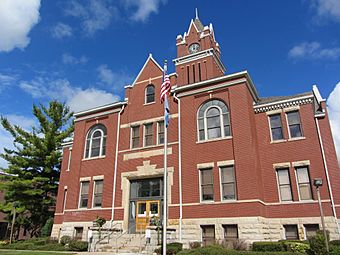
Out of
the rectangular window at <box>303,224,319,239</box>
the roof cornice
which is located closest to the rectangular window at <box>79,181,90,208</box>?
the roof cornice

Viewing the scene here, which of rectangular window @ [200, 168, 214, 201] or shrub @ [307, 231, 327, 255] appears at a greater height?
rectangular window @ [200, 168, 214, 201]

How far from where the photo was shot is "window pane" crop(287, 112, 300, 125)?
22028 millimetres

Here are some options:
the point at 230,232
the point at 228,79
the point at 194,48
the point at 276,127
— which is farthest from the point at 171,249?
the point at 194,48

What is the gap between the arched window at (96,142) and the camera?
27844 mm

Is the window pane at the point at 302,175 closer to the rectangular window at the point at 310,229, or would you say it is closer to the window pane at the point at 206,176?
the rectangular window at the point at 310,229

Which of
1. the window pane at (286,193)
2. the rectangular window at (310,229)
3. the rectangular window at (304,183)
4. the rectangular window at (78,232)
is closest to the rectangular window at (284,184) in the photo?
the window pane at (286,193)

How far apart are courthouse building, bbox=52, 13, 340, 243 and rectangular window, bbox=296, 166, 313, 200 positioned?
0.07m

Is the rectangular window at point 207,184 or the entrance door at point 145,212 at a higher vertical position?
the rectangular window at point 207,184

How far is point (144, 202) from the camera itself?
2383 cm

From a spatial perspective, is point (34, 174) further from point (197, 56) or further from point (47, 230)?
point (197, 56)

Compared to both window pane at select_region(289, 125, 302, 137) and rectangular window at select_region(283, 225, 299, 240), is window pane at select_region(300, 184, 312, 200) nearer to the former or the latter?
rectangular window at select_region(283, 225, 299, 240)

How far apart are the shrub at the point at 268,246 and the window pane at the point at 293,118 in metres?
9.21

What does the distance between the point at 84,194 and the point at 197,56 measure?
19469 millimetres

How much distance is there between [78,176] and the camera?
27.5 meters
